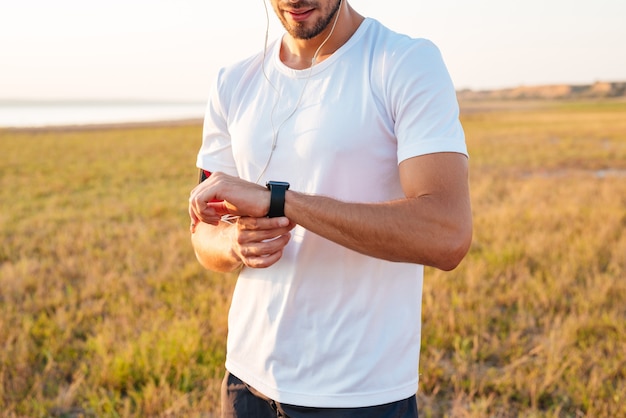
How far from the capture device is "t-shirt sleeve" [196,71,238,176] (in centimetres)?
200

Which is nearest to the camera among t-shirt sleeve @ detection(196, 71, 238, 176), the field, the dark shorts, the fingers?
the fingers

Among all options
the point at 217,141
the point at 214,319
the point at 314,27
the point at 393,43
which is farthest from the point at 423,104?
the point at 214,319

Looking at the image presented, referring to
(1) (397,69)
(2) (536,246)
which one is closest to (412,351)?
(1) (397,69)

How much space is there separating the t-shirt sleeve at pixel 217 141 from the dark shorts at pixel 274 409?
0.68 m

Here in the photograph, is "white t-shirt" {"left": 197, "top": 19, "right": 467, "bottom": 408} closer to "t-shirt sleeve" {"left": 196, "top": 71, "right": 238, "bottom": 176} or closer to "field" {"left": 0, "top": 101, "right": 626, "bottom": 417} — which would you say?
"t-shirt sleeve" {"left": 196, "top": 71, "right": 238, "bottom": 176}

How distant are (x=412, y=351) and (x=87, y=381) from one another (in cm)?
289

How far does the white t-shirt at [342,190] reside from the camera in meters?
1.56

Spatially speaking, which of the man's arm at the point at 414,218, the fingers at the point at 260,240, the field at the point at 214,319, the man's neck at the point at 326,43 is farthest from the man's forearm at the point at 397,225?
the field at the point at 214,319

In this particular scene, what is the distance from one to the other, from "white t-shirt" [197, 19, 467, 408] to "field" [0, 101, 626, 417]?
196cm

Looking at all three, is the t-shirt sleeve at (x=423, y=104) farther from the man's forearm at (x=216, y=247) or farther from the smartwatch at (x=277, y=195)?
the man's forearm at (x=216, y=247)

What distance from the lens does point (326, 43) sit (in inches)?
70.3

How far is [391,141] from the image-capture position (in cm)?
162

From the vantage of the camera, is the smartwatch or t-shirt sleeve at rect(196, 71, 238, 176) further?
t-shirt sleeve at rect(196, 71, 238, 176)

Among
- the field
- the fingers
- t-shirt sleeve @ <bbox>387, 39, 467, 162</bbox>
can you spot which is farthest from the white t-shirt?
the field
